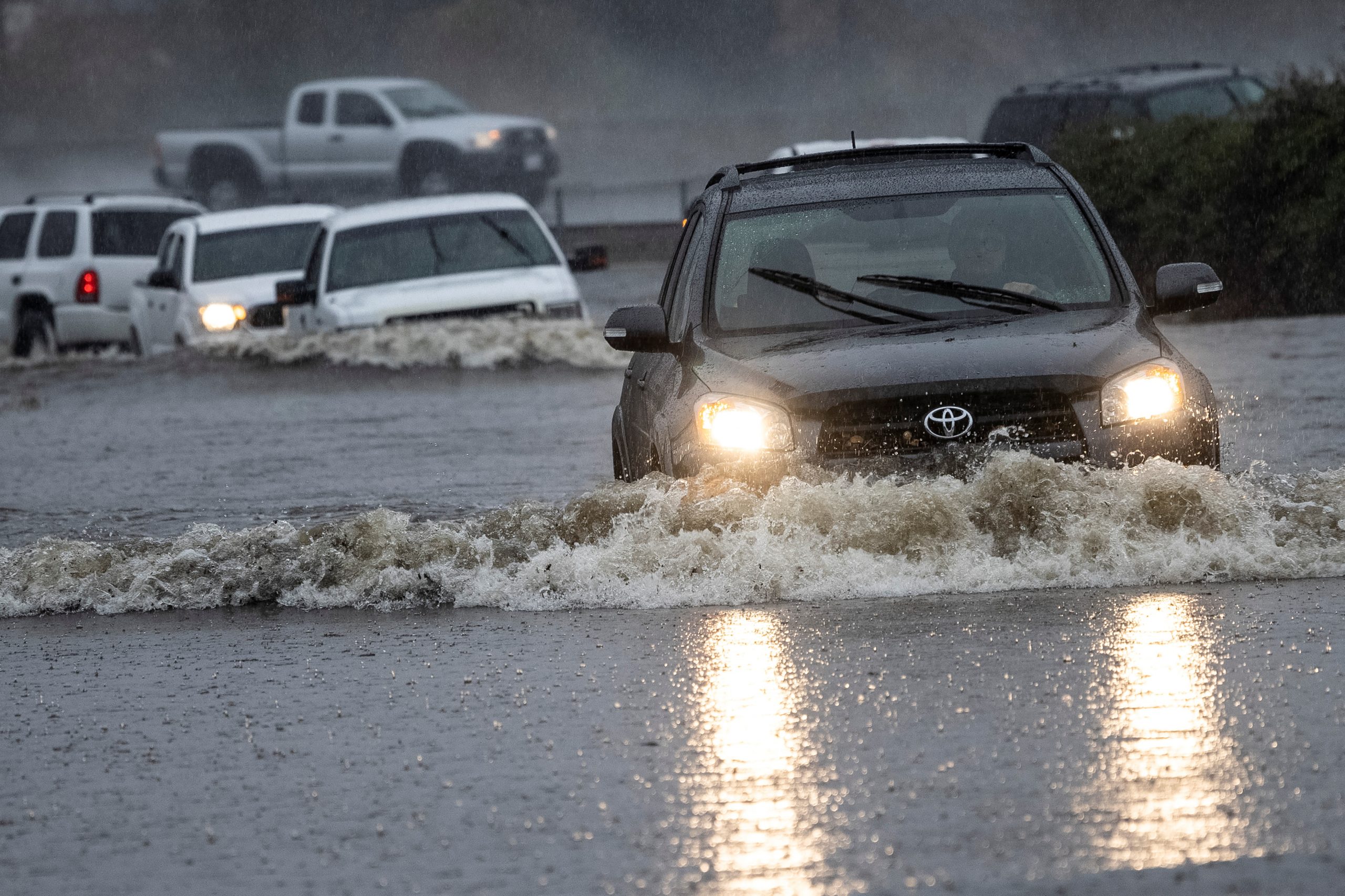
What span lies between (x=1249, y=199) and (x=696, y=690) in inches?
686

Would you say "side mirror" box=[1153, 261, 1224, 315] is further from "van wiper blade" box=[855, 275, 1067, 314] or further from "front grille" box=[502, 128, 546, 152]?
"front grille" box=[502, 128, 546, 152]

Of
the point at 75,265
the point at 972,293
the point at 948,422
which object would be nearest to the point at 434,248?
the point at 75,265

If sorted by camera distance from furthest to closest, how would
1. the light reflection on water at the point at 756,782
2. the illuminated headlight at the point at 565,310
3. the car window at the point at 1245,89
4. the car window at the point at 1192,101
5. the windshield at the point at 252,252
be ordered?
1. the car window at the point at 1245,89
2. the car window at the point at 1192,101
3. the windshield at the point at 252,252
4. the illuminated headlight at the point at 565,310
5. the light reflection on water at the point at 756,782

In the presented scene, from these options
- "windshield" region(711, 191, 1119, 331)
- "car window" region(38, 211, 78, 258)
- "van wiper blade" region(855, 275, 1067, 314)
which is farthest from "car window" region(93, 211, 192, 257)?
"van wiper blade" region(855, 275, 1067, 314)

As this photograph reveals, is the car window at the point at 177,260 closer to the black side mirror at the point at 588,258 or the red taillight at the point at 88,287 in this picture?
the red taillight at the point at 88,287

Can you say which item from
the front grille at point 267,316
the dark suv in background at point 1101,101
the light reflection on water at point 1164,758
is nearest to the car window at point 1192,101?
the dark suv in background at point 1101,101

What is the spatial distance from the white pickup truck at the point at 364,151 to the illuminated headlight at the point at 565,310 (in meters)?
17.9

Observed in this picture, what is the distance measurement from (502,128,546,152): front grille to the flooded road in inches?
1018

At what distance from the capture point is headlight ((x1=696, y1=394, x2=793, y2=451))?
27.1 feet

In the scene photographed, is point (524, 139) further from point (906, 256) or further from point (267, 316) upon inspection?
point (906, 256)

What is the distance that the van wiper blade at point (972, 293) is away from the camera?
894cm

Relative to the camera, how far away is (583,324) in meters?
20.3

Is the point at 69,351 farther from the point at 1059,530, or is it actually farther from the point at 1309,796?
the point at 1309,796

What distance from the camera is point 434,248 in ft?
67.6
